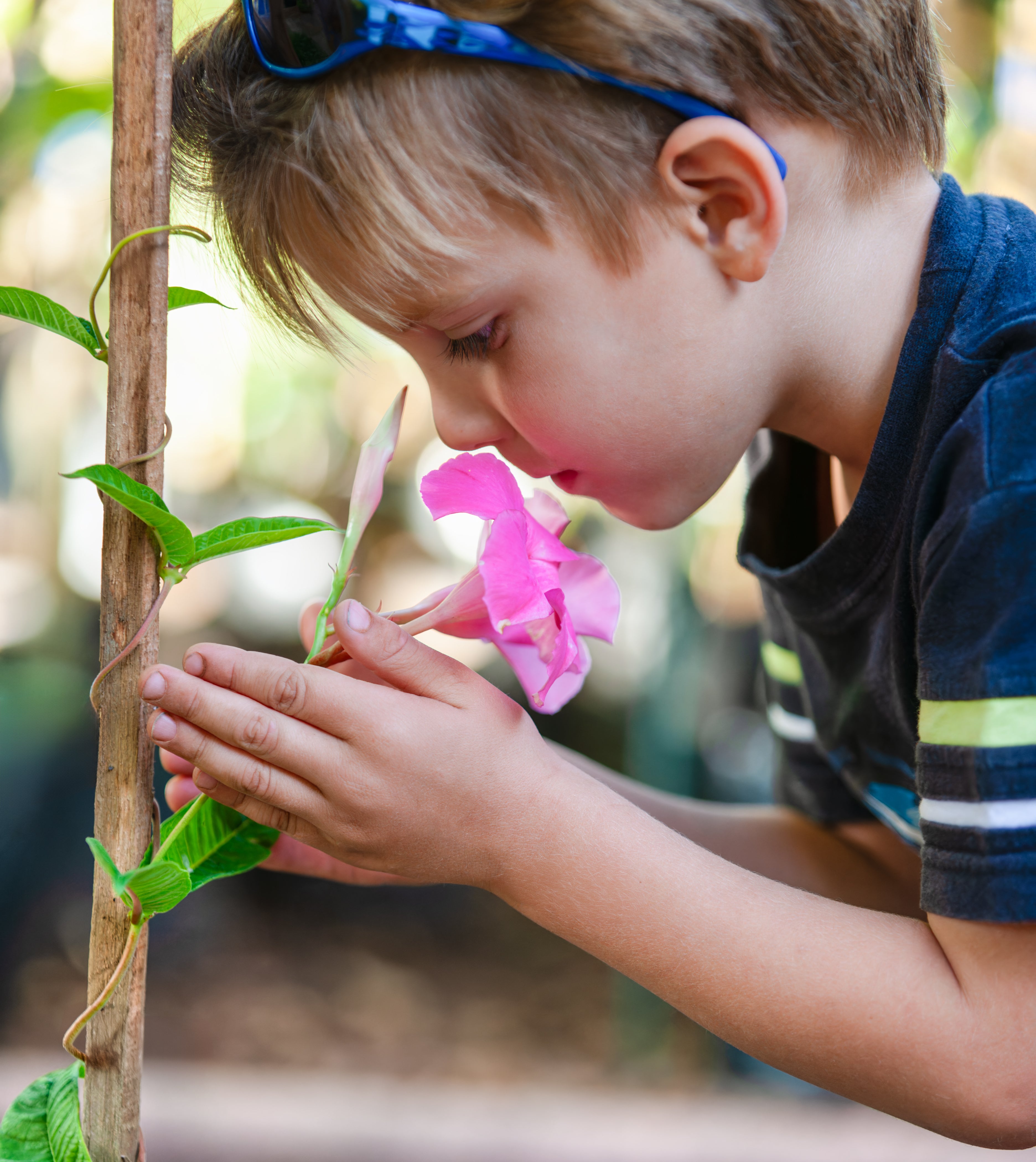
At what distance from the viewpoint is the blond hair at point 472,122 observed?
21.2 inches

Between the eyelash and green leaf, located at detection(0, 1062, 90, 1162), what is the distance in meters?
0.46

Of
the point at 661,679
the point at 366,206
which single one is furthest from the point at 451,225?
the point at 661,679

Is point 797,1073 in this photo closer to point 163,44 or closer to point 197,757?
point 197,757

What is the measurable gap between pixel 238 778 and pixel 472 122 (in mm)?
391

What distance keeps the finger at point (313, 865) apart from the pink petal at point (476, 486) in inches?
11.5

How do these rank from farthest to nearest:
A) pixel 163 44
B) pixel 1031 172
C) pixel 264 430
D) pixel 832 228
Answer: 1. pixel 264 430
2. pixel 1031 172
3. pixel 832 228
4. pixel 163 44

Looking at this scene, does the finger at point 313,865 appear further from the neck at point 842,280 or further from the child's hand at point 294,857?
the neck at point 842,280

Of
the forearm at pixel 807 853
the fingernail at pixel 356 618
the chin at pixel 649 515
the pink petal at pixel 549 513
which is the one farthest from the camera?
the forearm at pixel 807 853

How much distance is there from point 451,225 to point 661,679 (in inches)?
56.3

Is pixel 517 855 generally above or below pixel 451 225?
below

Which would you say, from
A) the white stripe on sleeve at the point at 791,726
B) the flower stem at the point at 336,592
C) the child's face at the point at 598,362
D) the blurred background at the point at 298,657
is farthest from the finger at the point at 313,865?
the blurred background at the point at 298,657

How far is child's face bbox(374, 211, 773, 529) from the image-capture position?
1.90 feet

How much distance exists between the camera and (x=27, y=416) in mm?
1792

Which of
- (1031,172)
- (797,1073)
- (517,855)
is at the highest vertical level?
(1031,172)
